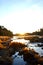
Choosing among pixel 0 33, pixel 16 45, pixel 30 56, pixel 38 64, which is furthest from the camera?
pixel 0 33

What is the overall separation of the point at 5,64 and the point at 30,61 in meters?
6.03

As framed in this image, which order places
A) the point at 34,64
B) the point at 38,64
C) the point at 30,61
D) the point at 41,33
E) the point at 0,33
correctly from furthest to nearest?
the point at 41,33 → the point at 0,33 → the point at 30,61 → the point at 34,64 → the point at 38,64

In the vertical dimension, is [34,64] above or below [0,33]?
below

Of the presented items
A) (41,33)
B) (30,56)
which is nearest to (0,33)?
(41,33)

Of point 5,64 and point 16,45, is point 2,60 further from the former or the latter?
point 16,45

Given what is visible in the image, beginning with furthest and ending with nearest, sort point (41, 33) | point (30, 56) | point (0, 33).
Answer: point (41, 33) < point (0, 33) < point (30, 56)

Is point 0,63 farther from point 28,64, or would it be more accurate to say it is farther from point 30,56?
point 30,56

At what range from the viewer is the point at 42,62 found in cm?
2759

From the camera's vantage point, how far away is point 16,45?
5900cm

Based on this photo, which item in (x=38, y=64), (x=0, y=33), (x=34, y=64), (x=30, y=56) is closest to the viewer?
(x=38, y=64)

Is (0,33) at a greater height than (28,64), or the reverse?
(0,33)

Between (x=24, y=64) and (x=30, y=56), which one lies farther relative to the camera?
(x=30, y=56)

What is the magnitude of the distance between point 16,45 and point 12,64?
30083 millimetres

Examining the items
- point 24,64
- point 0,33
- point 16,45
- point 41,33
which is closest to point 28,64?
point 24,64
